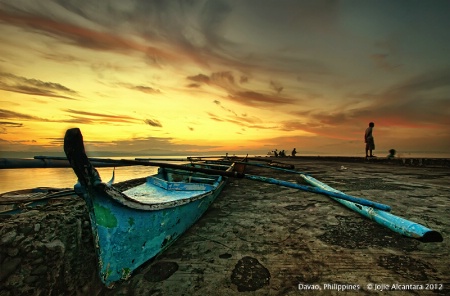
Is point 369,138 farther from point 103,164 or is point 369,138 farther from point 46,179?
point 46,179

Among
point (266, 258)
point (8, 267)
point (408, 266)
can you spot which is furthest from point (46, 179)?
point (408, 266)

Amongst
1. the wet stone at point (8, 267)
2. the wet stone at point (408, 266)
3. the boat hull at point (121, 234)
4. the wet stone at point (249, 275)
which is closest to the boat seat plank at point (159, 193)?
the boat hull at point (121, 234)

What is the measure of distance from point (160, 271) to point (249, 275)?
1106 millimetres

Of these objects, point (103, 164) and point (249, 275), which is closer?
point (249, 275)

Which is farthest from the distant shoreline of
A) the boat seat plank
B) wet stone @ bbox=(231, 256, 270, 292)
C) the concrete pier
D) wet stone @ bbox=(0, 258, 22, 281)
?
wet stone @ bbox=(231, 256, 270, 292)

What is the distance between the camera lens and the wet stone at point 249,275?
7.42 ft

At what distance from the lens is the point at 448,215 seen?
394 centimetres

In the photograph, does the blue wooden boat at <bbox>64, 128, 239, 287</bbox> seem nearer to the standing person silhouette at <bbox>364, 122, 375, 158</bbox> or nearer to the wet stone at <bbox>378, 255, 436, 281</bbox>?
the wet stone at <bbox>378, 255, 436, 281</bbox>

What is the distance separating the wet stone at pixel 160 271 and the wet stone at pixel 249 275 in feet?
2.55

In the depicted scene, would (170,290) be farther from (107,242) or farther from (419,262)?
(419,262)

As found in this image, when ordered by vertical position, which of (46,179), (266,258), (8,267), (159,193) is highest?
(159,193)

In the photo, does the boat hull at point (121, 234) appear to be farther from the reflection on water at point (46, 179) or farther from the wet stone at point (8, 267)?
the reflection on water at point (46, 179)

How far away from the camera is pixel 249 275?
244cm

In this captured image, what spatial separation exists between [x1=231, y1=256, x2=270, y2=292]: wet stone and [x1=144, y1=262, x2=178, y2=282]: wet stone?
2.55 ft
